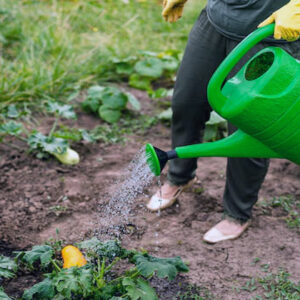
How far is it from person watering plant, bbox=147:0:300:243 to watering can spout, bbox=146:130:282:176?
363mm

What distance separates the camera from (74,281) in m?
1.77

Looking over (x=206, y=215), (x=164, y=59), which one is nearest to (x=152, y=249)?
(x=206, y=215)

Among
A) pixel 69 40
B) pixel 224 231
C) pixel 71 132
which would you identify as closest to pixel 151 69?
pixel 69 40

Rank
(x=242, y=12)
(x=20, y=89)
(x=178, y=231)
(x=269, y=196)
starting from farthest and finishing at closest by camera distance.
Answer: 1. (x=20, y=89)
2. (x=269, y=196)
3. (x=178, y=231)
4. (x=242, y=12)

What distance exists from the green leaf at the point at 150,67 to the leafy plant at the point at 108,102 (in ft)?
1.43

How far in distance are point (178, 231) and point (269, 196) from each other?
2.04ft

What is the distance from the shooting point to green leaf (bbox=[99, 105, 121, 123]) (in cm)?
358

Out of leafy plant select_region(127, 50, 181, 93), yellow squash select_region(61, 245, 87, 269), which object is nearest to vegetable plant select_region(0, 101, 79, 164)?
yellow squash select_region(61, 245, 87, 269)

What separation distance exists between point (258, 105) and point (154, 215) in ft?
3.69

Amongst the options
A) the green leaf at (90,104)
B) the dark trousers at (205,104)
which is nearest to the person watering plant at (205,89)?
the dark trousers at (205,104)

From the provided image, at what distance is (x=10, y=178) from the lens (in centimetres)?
289

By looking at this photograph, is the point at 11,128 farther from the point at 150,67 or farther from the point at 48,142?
the point at 150,67

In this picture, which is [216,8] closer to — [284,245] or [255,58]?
[255,58]

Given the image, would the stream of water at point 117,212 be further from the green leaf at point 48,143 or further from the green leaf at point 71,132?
the green leaf at point 71,132
